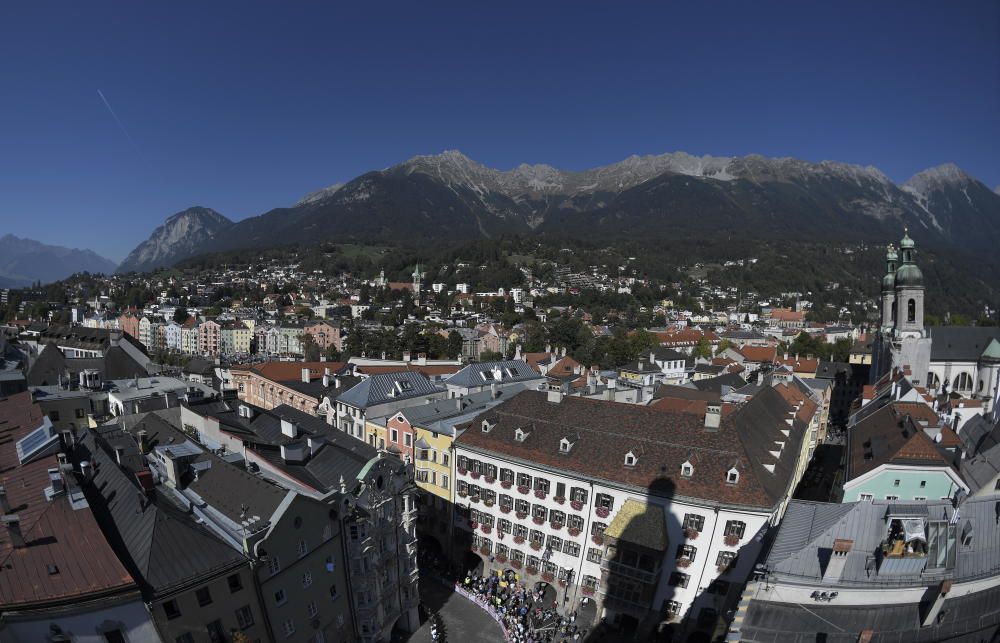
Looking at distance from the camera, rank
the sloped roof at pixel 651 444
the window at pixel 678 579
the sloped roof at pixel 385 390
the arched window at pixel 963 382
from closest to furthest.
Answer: the window at pixel 678 579, the sloped roof at pixel 651 444, the sloped roof at pixel 385 390, the arched window at pixel 963 382

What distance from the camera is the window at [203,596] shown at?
62.9ft

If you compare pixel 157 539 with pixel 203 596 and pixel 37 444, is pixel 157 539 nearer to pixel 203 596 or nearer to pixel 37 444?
pixel 203 596

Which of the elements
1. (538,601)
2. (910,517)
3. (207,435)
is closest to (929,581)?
(910,517)

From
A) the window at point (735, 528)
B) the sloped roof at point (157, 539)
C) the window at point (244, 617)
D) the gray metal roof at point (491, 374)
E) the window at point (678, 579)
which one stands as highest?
the sloped roof at point (157, 539)

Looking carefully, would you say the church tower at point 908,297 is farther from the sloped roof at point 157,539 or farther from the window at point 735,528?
the sloped roof at point 157,539

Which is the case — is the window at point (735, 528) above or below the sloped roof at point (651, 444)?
below

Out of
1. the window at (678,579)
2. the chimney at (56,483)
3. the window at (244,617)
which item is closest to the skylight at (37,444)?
the chimney at (56,483)

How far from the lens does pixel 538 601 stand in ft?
114

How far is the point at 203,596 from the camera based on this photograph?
63.4ft

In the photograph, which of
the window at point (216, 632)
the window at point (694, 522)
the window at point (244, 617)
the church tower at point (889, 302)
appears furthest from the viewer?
the church tower at point (889, 302)

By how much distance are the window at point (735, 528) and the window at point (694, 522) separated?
4.16 ft

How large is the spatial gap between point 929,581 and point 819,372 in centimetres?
8057

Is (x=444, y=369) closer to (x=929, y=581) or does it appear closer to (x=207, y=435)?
(x=207, y=435)

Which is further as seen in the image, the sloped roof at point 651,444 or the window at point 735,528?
the sloped roof at point 651,444
